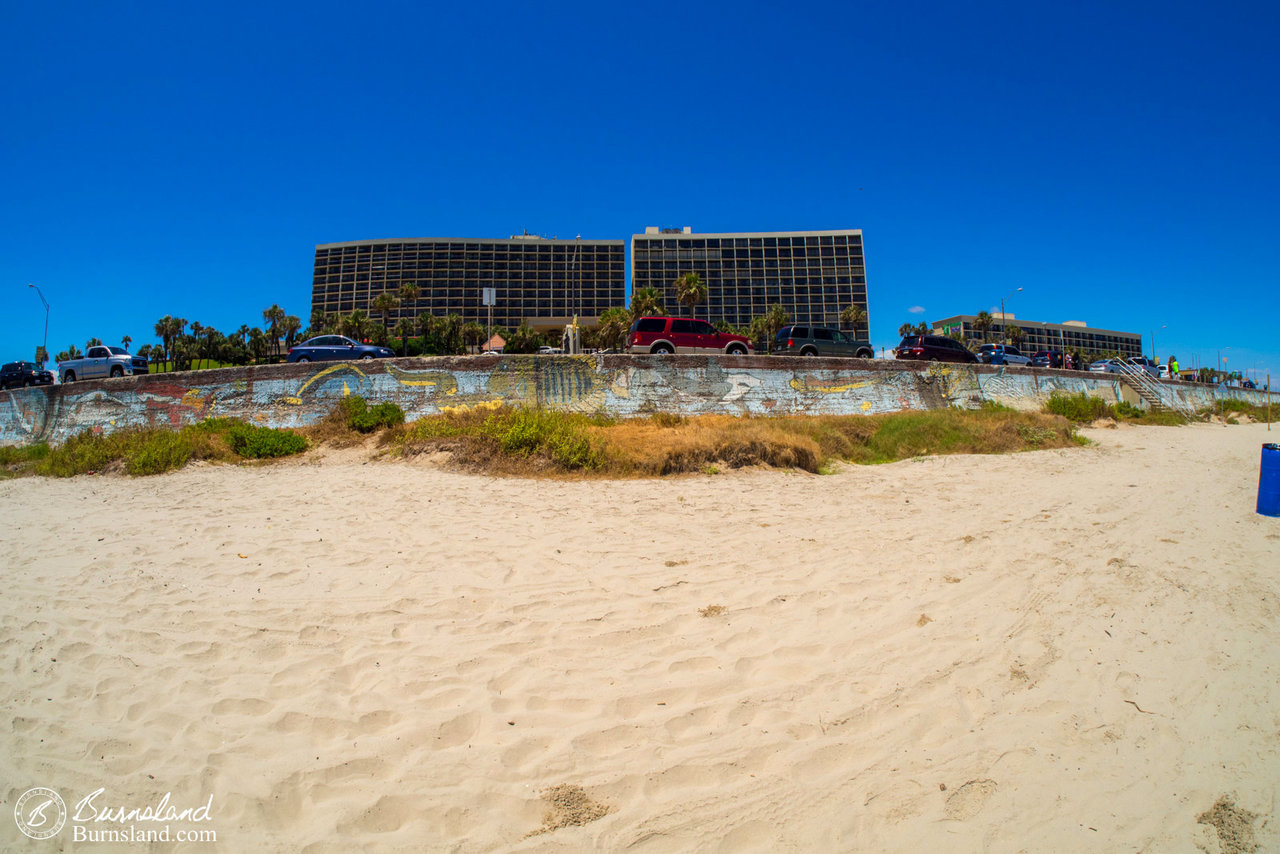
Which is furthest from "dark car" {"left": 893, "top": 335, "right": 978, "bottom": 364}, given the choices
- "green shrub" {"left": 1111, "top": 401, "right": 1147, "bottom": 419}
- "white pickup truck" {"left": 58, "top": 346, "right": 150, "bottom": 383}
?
"white pickup truck" {"left": 58, "top": 346, "right": 150, "bottom": 383}

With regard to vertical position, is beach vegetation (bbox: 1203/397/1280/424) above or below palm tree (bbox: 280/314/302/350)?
below

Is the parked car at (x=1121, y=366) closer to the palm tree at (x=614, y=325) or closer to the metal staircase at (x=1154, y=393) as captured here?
the metal staircase at (x=1154, y=393)

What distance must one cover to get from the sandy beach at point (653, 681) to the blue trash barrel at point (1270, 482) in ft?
1.34

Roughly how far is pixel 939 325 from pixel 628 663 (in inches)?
4482

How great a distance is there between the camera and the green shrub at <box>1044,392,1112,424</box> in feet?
61.4

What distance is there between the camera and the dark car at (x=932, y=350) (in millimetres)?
22375

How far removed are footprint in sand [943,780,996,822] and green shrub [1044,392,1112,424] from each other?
65.2ft

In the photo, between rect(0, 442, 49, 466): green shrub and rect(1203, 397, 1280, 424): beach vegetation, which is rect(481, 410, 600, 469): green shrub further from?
rect(1203, 397, 1280, 424): beach vegetation

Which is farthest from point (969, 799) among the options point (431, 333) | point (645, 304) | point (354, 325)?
point (431, 333)

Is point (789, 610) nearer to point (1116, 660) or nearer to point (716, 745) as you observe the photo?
point (716, 745)

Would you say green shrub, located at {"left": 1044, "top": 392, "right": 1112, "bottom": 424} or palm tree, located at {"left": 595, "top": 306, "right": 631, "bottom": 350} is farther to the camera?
palm tree, located at {"left": 595, "top": 306, "right": 631, "bottom": 350}

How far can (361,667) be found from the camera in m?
3.58

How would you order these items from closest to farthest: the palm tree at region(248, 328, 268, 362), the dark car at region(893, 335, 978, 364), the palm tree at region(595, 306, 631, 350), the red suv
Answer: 1. the red suv
2. the dark car at region(893, 335, 978, 364)
3. the palm tree at region(595, 306, 631, 350)
4. the palm tree at region(248, 328, 268, 362)

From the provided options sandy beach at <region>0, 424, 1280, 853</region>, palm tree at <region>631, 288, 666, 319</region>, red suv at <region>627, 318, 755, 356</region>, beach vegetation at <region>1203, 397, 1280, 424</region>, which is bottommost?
sandy beach at <region>0, 424, 1280, 853</region>
